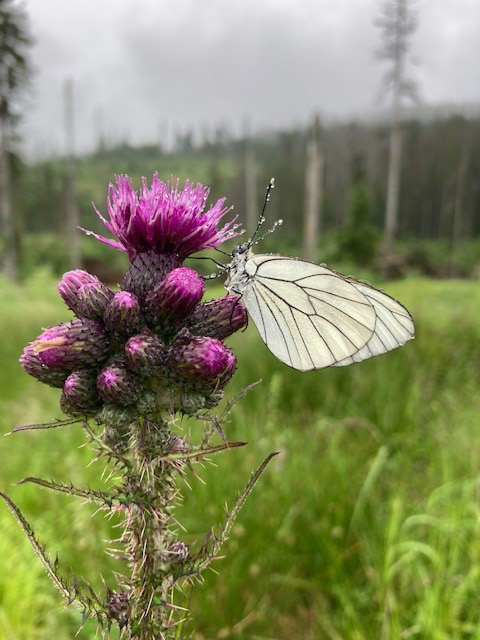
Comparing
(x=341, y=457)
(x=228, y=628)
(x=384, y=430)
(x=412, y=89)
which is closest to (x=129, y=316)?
(x=228, y=628)

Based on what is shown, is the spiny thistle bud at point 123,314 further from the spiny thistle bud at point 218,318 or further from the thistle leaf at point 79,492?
the thistle leaf at point 79,492

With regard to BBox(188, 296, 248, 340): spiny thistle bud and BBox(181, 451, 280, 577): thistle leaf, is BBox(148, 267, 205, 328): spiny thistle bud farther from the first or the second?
BBox(181, 451, 280, 577): thistle leaf

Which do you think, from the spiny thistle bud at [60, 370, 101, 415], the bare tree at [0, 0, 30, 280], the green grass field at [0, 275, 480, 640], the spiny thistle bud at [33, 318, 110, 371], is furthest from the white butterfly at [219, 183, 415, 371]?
the bare tree at [0, 0, 30, 280]

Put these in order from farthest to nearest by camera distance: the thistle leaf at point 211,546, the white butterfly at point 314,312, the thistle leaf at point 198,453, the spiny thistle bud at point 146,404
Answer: the white butterfly at point 314,312
the spiny thistle bud at point 146,404
the thistle leaf at point 211,546
the thistle leaf at point 198,453

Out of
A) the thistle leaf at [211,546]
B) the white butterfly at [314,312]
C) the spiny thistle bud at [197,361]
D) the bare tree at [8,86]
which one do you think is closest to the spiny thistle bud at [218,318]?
the spiny thistle bud at [197,361]

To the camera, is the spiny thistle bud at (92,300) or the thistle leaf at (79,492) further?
the spiny thistle bud at (92,300)

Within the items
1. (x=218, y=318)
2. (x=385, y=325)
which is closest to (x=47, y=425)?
(x=218, y=318)

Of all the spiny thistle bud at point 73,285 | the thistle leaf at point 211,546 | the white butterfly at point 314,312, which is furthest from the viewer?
the white butterfly at point 314,312
